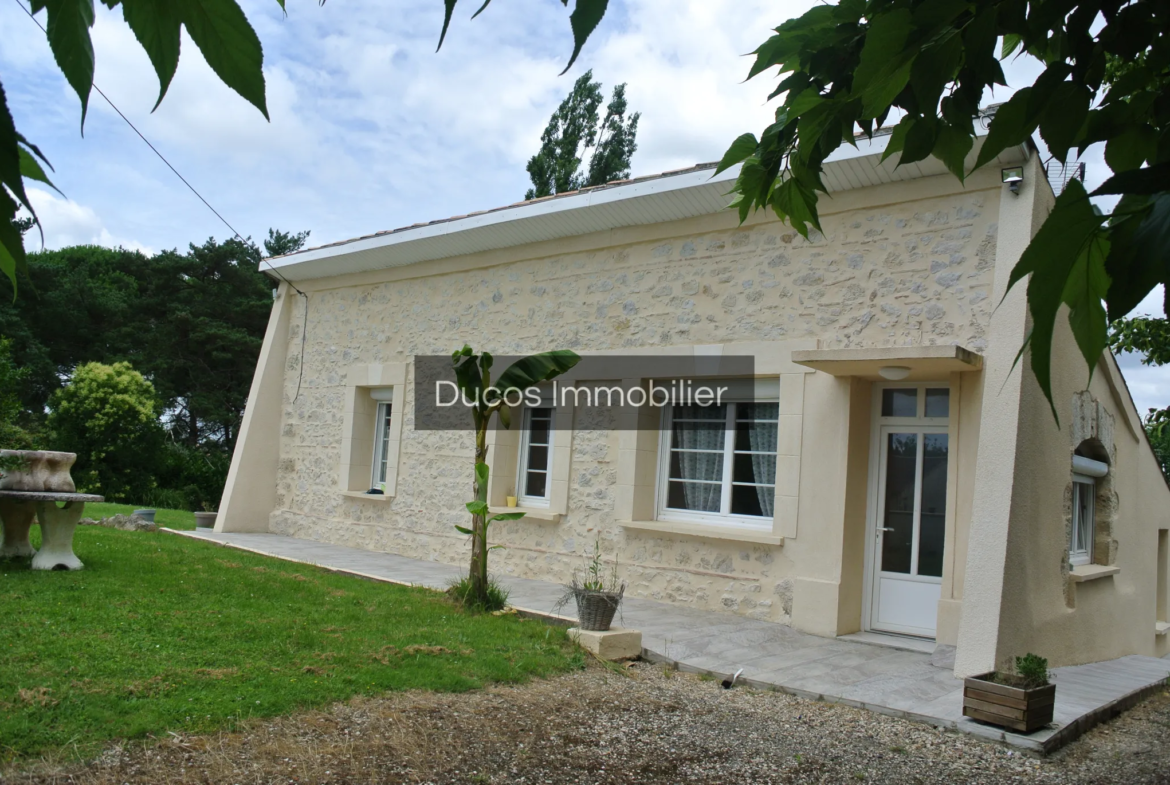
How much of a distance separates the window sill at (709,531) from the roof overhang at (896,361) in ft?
5.25

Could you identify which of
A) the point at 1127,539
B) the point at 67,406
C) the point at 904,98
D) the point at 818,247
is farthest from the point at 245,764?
the point at 67,406

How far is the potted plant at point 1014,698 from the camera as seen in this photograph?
4.86 meters

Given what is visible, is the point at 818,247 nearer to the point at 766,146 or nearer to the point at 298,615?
the point at 298,615

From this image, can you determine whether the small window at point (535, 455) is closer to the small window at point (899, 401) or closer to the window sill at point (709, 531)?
the window sill at point (709, 531)

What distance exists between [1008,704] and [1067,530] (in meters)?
3.02

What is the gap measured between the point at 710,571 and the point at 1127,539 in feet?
16.2

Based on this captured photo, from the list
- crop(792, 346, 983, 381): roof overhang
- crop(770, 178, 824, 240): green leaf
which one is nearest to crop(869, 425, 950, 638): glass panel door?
crop(792, 346, 983, 381): roof overhang

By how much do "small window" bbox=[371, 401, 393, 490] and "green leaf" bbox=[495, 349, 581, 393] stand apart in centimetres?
528

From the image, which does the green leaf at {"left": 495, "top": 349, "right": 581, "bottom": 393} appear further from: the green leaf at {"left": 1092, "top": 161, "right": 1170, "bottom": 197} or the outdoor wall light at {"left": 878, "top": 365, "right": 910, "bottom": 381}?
the green leaf at {"left": 1092, "top": 161, "right": 1170, "bottom": 197}

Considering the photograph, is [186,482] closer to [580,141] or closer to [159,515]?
[159,515]

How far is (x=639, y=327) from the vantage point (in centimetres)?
934

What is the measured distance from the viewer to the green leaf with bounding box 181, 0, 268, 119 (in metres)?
0.76

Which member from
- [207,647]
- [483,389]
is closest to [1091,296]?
[207,647]

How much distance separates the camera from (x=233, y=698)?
4.35 metres
